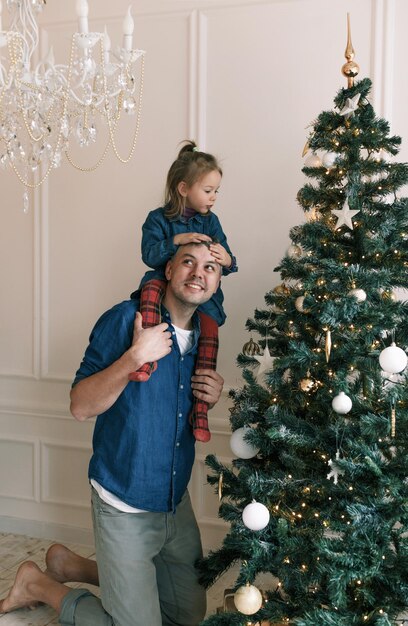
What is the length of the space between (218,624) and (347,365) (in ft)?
2.88

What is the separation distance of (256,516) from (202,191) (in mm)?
1220

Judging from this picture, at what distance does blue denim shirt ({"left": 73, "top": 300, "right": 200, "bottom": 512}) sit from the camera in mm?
2479

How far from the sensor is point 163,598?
2.70 meters

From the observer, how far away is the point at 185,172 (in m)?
2.71

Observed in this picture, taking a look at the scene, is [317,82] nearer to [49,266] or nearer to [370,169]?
[370,169]

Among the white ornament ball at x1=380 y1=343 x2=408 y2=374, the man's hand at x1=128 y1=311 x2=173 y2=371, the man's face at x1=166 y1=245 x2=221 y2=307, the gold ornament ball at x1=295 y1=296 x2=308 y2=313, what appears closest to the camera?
the white ornament ball at x1=380 y1=343 x2=408 y2=374

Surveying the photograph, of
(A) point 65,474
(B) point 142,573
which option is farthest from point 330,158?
(A) point 65,474

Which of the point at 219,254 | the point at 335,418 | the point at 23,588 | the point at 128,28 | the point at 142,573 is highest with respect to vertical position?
the point at 128,28

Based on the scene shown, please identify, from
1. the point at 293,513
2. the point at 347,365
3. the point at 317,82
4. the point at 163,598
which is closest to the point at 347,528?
the point at 293,513

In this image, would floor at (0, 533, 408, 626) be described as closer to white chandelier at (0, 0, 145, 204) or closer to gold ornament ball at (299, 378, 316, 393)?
gold ornament ball at (299, 378, 316, 393)

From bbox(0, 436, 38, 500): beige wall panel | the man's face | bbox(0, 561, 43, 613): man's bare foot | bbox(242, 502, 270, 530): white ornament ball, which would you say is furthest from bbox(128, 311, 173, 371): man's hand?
bbox(0, 436, 38, 500): beige wall panel

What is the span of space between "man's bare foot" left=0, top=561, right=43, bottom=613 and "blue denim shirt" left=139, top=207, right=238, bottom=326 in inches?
46.7

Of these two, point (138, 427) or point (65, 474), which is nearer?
point (138, 427)

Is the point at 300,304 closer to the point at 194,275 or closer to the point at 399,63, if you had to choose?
the point at 194,275
